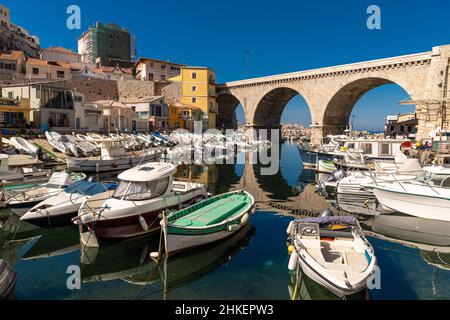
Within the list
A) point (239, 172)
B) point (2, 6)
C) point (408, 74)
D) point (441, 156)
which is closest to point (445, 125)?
point (408, 74)

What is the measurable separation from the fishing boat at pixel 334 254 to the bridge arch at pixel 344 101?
1145 inches

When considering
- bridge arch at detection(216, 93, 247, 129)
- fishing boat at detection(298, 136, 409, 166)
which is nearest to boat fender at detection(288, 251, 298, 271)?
fishing boat at detection(298, 136, 409, 166)

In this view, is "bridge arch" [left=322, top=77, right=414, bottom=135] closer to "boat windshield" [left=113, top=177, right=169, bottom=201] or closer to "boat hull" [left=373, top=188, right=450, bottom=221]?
"boat hull" [left=373, top=188, right=450, bottom=221]

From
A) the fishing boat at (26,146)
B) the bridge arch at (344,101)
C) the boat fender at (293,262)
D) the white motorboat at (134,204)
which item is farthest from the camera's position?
the bridge arch at (344,101)

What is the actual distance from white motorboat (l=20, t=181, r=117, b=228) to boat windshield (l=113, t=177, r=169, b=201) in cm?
Answer: 102

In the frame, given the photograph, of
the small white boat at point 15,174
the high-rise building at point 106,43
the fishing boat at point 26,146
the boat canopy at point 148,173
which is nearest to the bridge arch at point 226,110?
the high-rise building at point 106,43

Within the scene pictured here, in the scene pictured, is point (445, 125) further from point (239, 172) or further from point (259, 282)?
point (259, 282)

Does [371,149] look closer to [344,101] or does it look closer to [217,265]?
[217,265]

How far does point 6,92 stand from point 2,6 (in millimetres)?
39733

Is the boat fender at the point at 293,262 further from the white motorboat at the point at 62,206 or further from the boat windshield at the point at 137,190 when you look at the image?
the white motorboat at the point at 62,206

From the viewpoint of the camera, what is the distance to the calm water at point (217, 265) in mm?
6172

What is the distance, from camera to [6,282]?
551 centimetres

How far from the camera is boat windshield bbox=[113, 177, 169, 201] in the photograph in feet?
29.3
